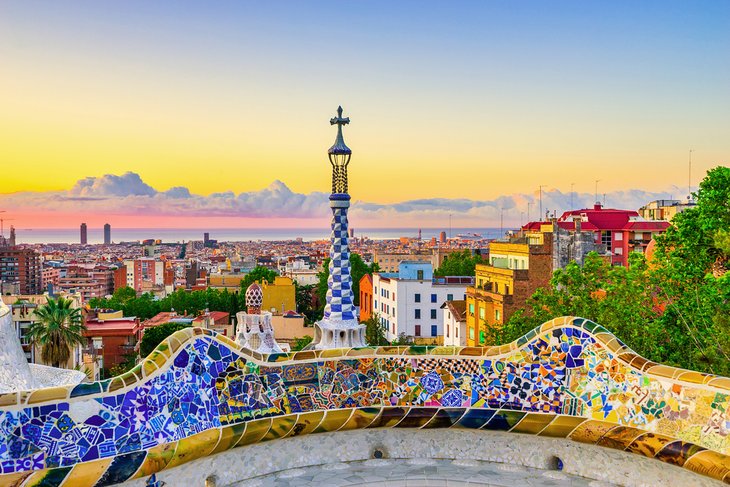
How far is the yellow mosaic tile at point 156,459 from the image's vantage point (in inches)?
201

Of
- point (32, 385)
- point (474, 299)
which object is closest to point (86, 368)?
point (474, 299)

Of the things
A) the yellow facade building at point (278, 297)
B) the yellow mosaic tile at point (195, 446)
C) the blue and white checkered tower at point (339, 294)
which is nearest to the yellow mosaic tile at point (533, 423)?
the yellow mosaic tile at point (195, 446)

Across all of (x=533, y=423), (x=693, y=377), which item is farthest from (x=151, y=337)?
(x=693, y=377)

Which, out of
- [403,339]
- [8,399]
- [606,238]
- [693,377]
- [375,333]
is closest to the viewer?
[8,399]

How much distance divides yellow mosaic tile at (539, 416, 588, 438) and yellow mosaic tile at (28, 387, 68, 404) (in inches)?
152

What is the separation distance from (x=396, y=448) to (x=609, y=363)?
201 cm

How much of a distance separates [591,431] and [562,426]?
25cm

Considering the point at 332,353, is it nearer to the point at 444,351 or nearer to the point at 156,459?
the point at 444,351

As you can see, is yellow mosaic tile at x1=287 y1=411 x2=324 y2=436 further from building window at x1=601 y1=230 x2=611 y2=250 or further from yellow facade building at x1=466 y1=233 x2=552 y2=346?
building window at x1=601 y1=230 x2=611 y2=250

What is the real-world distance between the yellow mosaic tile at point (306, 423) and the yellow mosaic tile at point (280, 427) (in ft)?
0.13

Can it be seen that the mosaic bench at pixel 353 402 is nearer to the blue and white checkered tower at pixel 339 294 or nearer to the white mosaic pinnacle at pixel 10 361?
the white mosaic pinnacle at pixel 10 361

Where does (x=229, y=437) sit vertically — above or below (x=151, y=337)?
above

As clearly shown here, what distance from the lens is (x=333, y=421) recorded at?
6.45m

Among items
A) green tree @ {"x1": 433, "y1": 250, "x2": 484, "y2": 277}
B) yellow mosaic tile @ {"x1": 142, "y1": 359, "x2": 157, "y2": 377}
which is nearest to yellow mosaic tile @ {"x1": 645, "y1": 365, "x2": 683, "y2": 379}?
yellow mosaic tile @ {"x1": 142, "y1": 359, "x2": 157, "y2": 377}
